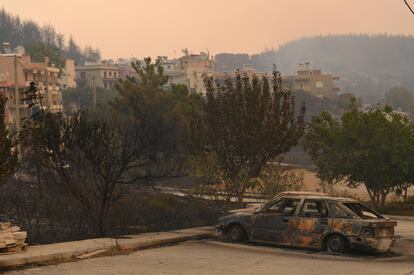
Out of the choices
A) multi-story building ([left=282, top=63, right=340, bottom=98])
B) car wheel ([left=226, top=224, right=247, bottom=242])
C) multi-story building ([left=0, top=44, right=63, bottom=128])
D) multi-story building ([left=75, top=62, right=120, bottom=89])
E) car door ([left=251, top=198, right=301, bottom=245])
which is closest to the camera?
car door ([left=251, top=198, right=301, bottom=245])

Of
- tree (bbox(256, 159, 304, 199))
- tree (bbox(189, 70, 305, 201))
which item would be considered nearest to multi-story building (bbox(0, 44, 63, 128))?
tree (bbox(256, 159, 304, 199))

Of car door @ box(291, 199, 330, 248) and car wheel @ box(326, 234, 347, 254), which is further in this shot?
car door @ box(291, 199, 330, 248)

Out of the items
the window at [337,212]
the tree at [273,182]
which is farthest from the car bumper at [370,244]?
the tree at [273,182]

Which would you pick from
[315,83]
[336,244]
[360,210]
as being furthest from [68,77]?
[336,244]

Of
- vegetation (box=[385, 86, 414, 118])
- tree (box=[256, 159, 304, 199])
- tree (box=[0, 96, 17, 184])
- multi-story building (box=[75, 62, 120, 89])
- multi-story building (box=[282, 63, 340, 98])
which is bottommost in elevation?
tree (box=[256, 159, 304, 199])

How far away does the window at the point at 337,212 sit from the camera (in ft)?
52.6

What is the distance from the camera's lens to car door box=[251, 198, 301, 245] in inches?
662

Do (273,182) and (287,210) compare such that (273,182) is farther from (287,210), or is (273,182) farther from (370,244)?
(370,244)

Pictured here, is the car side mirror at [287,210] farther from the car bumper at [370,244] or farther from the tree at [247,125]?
the tree at [247,125]

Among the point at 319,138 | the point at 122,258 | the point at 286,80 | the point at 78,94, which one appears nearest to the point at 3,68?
the point at 78,94

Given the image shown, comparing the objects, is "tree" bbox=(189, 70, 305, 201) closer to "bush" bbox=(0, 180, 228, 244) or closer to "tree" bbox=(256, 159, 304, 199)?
"bush" bbox=(0, 180, 228, 244)

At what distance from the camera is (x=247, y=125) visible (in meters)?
22.8

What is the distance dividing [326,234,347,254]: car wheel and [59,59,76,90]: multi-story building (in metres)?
116

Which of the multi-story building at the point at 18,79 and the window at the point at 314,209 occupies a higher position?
the multi-story building at the point at 18,79
